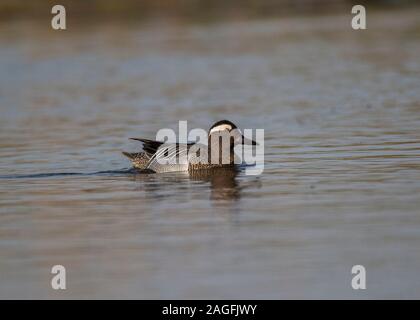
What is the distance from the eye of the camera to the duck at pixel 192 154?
12.1 m

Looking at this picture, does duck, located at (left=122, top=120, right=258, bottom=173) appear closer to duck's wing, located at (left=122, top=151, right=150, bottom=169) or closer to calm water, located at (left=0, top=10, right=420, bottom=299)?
duck's wing, located at (left=122, top=151, right=150, bottom=169)

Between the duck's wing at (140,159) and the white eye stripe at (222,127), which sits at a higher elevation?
the white eye stripe at (222,127)

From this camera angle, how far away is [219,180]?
37.5 feet

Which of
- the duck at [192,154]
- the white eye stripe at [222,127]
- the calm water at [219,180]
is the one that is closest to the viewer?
the calm water at [219,180]

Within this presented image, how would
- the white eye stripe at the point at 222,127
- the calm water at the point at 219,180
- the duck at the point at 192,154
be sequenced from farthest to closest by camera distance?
the white eye stripe at the point at 222,127, the duck at the point at 192,154, the calm water at the point at 219,180

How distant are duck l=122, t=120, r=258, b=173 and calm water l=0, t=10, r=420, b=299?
341 millimetres

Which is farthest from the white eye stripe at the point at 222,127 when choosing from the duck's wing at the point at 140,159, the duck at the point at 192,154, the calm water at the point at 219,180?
the duck's wing at the point at 140,159

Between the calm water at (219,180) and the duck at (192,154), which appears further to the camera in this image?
the duck at (192,154)

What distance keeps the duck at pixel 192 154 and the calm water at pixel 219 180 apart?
341 mm

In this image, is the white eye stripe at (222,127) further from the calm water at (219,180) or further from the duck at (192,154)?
the calm water at (219,180)

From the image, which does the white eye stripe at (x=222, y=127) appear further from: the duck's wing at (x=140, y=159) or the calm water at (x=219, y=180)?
the duck's wing at (x=140, y=159)

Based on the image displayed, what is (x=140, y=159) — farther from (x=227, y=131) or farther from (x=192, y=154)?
(x=227, y=131)

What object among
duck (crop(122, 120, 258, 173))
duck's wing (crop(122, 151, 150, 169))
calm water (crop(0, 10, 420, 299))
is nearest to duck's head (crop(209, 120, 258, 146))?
duck (crop(122, 120, 258, 173))

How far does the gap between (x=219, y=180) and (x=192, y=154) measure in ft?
2.62
